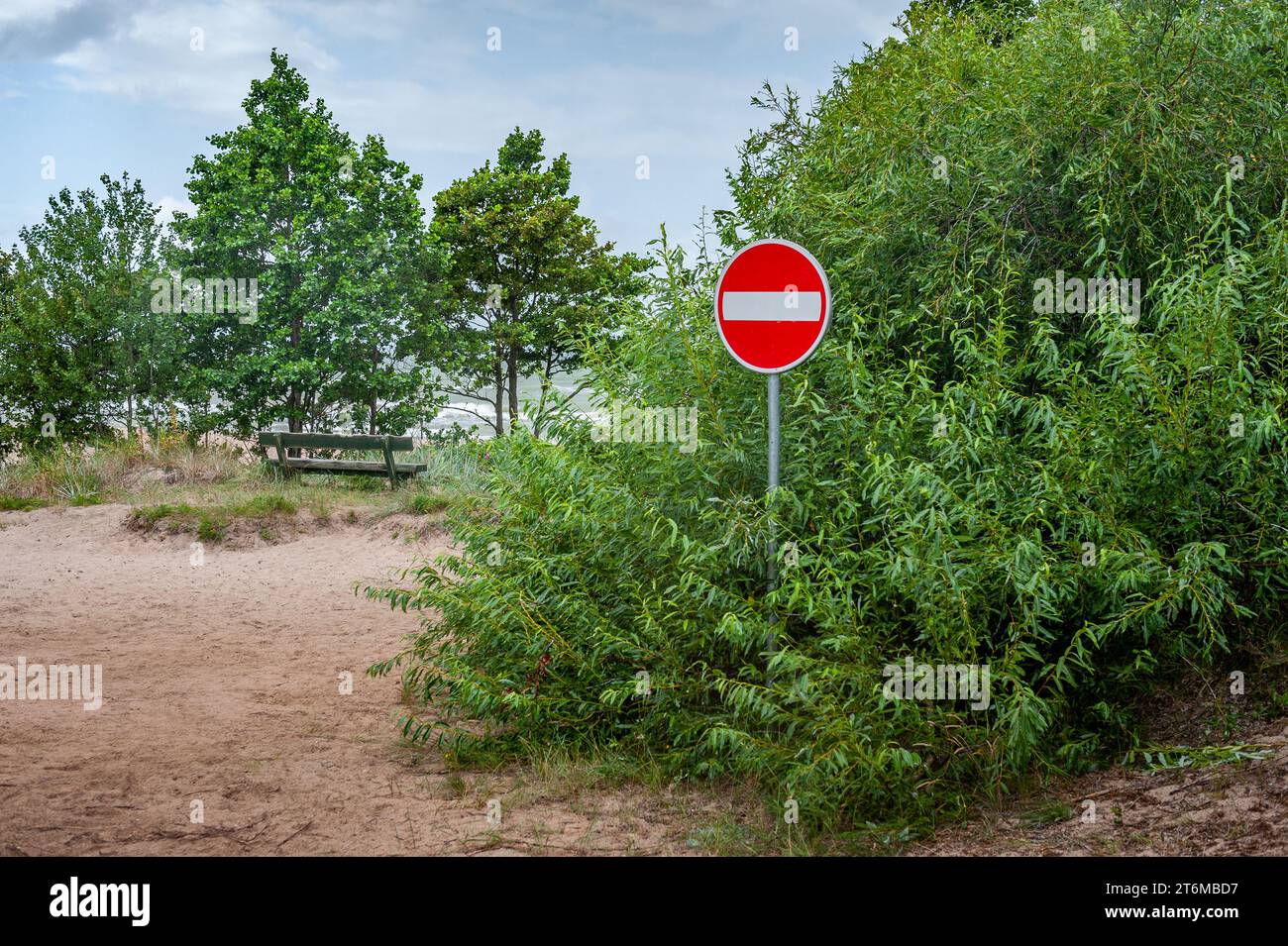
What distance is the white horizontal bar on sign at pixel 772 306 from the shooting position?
6273mm

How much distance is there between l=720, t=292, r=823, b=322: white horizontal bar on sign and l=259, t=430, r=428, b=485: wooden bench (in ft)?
38.9

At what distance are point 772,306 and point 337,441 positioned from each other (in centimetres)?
1303

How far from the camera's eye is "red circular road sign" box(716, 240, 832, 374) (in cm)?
622

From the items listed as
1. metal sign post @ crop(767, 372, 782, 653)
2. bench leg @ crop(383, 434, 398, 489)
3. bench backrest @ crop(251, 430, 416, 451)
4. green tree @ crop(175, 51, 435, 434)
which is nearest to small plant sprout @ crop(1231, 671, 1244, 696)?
metal sign post @ crop(767, 372, 782, 653)

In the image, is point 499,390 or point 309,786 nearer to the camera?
point 309,786

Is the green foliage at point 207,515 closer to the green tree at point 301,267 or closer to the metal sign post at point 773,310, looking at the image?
the green tree at point 301,267

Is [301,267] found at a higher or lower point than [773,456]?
higher

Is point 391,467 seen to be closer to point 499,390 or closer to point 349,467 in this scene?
point 349,467

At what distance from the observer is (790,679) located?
18.8 feet

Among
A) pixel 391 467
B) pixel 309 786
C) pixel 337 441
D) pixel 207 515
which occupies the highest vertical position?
pixel 337 441

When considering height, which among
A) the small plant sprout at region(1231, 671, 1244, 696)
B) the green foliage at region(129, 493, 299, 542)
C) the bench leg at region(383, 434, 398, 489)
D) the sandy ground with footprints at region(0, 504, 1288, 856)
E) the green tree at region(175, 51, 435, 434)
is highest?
the green tree at region(175, 51, 435, 434)

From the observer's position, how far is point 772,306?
247 inches

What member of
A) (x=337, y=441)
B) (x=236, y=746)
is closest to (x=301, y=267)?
(x=337, y=441)

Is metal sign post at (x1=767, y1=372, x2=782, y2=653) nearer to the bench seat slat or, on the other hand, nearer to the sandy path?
the sandy path
